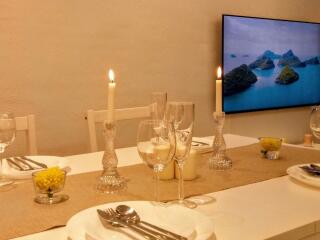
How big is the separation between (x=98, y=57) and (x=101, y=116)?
783 millimetres

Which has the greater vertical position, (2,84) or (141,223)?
(2,84)

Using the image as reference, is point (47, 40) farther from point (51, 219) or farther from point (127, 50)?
point (51, 219)

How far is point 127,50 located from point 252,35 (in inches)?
46.0

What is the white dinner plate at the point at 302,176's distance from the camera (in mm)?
1170

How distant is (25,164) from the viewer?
138 centimetres

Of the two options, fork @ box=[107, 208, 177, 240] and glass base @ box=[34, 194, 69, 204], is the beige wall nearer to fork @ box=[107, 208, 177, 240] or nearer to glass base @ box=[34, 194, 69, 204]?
glass base @ box=[34, 194, 69, 204]

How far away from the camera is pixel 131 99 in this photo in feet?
9.06

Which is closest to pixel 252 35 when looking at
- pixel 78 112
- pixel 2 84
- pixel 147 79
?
pixel 147 79

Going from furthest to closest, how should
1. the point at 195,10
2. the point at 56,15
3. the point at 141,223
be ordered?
the point at 195,10 < the point at 56,15 < the point at 141,223

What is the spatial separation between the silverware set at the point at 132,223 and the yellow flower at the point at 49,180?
20cm

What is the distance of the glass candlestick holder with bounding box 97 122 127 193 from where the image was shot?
1163 millimetres

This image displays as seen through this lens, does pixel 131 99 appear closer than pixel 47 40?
No

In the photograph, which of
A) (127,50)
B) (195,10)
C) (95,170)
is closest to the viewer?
(95,170)

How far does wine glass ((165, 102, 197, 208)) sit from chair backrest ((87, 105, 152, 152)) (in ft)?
2.78
